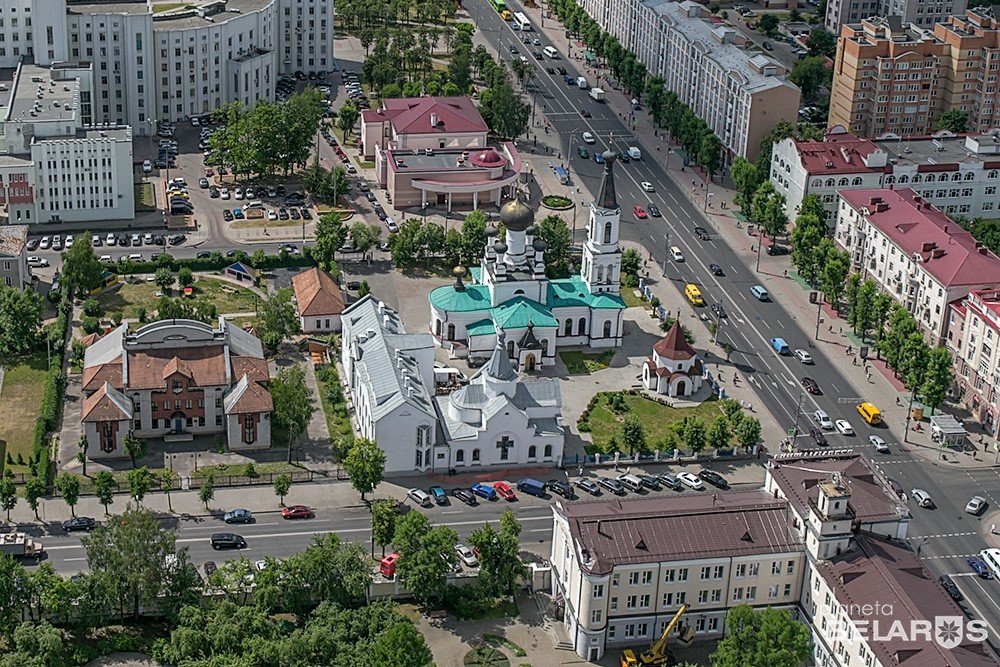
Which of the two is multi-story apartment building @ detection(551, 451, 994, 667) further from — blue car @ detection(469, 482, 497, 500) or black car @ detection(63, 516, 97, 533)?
black car @ detection(63, 516, 97, 533)

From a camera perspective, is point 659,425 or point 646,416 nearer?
point 659,425

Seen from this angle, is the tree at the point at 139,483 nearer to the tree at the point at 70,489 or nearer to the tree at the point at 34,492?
the tree at the point at 70,489

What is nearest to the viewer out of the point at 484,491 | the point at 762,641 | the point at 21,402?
the point at 762,641

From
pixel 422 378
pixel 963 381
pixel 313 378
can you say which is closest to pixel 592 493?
pixel 422 378

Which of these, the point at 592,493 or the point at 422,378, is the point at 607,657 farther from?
the point at 422,378

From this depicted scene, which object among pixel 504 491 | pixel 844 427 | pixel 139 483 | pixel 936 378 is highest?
pixel 936 378

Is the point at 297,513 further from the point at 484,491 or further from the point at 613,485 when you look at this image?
the point at 613,485

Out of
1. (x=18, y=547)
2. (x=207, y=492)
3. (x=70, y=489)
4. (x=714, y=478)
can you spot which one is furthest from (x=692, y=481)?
(x=18, y=547)

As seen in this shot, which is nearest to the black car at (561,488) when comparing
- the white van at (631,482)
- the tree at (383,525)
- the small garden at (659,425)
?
the white van at (631,482)
